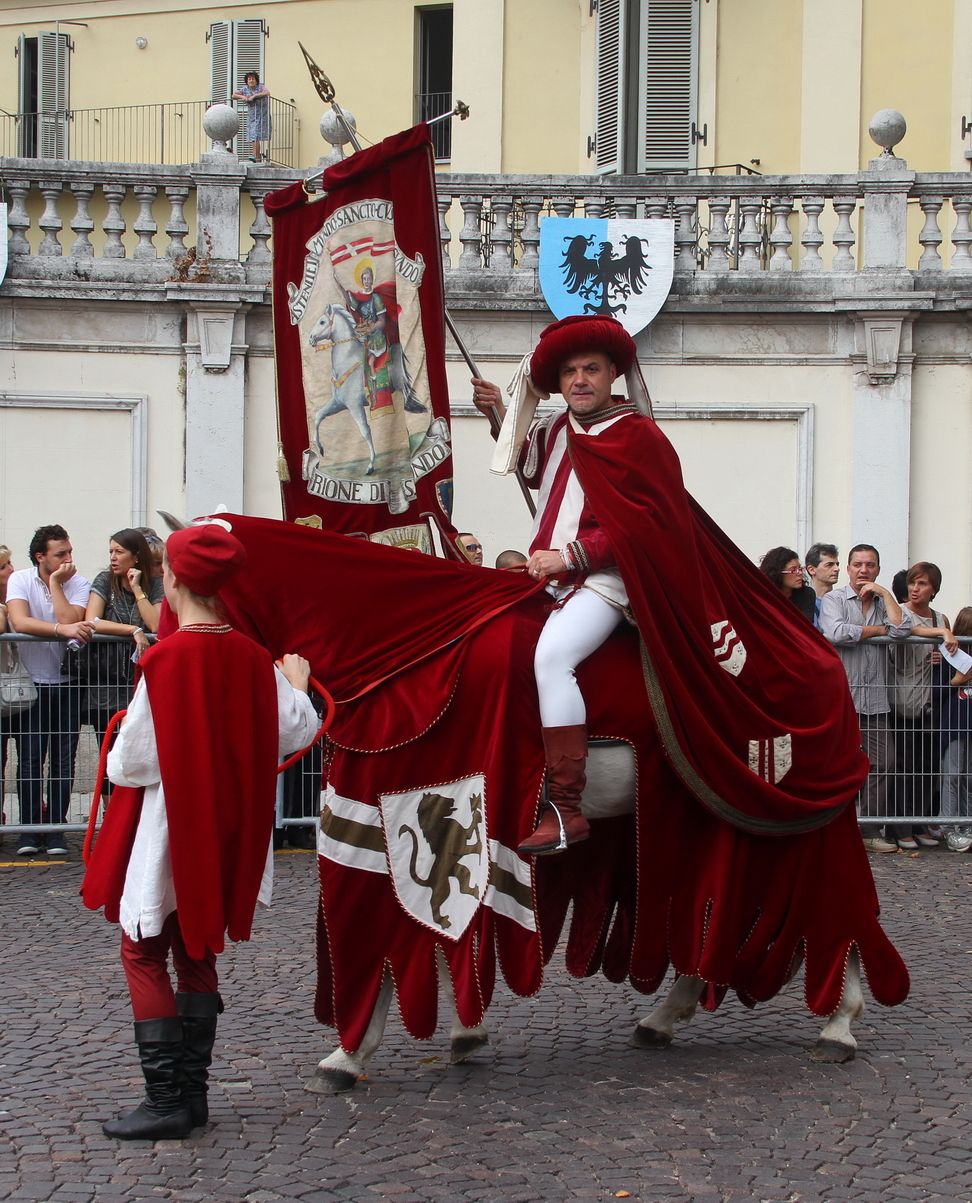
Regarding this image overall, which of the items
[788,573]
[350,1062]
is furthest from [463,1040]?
[788,573]

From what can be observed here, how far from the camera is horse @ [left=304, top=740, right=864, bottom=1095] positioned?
484 centimetres

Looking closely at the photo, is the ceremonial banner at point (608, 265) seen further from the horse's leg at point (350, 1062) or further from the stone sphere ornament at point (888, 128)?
the horse's leg at point (350, 1062)

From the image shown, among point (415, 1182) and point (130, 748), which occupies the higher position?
point (130, 748)

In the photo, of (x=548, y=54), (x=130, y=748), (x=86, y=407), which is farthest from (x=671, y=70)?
(x=130, y=748)

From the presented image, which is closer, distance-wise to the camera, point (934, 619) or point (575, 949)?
point (575, 949)

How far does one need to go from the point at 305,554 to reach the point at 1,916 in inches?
146

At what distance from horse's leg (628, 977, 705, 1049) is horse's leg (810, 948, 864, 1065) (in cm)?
46

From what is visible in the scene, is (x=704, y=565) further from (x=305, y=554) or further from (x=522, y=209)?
(x=522, y=209)

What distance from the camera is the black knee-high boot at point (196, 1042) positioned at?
437cm

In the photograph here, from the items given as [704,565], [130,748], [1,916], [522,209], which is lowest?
[1,916]

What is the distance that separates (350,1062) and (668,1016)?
1.24 metres

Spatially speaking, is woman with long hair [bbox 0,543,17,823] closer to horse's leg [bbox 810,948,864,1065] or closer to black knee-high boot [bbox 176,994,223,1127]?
black knee-high boot [bbox 176,994,223,1127]

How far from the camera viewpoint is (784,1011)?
19.5ft

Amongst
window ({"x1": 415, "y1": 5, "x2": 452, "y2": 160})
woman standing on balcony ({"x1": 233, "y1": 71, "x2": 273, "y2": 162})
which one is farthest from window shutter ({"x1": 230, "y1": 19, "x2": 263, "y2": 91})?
window ({"x1": 415, "y1": 5, "x2": 452, "y2": 160})
